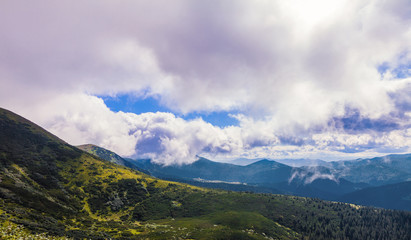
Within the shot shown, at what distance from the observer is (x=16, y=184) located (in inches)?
5128

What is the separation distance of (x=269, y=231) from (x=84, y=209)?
169 m

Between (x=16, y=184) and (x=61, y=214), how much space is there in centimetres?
3694

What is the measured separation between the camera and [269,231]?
18250 cm

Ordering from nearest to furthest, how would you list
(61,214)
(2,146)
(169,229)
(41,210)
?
(41,210) < (61,214) < (169,229) < (2,146)

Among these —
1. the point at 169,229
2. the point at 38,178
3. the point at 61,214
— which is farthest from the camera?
the point at 38,178

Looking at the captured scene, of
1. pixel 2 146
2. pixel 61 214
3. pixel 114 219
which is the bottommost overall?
pixel 114 219

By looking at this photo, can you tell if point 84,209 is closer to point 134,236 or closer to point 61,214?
point 61,214

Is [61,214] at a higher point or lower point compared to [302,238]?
higher

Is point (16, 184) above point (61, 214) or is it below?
above

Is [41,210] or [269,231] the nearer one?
[41,210]

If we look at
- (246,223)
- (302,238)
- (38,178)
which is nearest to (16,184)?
(38,178)

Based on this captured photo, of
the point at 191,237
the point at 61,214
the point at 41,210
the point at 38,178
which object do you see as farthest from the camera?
the point at 38,178

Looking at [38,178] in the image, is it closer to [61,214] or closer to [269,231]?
[61,214]

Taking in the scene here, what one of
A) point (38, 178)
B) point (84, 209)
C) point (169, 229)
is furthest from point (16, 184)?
point (169, 229)
